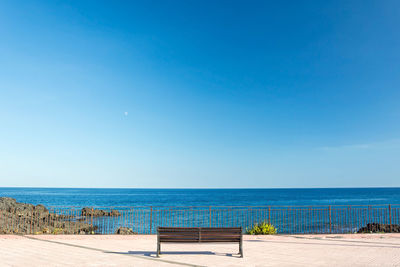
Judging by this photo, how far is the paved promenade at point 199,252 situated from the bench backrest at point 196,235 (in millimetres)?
530

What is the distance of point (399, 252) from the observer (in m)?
9.83

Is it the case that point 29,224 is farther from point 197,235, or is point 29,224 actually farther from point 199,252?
point 197,235

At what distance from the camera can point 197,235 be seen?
880 cm

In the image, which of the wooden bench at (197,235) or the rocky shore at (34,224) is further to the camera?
the rocky shore at (34,224)

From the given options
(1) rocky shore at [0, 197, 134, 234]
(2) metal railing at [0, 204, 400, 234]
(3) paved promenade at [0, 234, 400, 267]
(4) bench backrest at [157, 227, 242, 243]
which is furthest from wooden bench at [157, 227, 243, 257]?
(1) rocky shore at [0, 197, 134, 234]

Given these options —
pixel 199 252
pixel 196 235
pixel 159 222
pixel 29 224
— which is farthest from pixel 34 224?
pixel 196 235

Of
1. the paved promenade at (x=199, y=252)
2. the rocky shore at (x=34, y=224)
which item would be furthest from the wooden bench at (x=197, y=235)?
the rocky shore at (x=34, y=224)

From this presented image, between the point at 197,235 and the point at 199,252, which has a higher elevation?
the point at 197,235

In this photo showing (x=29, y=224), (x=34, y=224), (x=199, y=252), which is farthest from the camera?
(x=29, y=224)

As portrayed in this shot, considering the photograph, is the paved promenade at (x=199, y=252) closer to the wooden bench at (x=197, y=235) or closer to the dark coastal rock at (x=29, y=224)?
the wooden bench at (x=197, y=235)

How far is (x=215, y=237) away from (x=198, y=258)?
2.54 feet

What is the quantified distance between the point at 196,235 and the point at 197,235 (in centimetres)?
3

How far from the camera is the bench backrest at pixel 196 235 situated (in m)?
8.78

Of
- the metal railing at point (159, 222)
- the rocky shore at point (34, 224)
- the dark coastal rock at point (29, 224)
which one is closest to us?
the dark coastal rock at point (29, 224)
